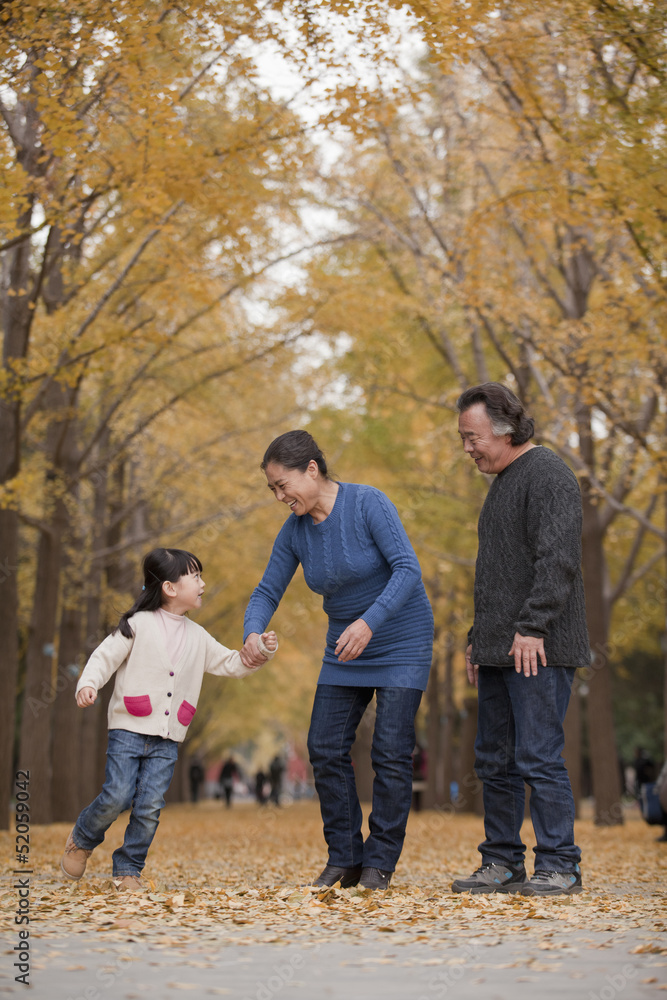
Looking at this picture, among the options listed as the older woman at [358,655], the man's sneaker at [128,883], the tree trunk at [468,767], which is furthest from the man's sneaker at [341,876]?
A: the tree trunk at [468,767]

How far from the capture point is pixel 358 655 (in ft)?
15.4

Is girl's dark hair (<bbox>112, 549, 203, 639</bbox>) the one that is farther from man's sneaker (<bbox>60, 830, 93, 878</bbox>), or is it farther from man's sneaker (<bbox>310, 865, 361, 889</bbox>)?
man's sneaker (<bbox>310, 865, 361, 889</bbox>)

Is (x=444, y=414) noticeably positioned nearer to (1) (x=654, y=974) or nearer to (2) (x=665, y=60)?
(2) (x=665, y=60)

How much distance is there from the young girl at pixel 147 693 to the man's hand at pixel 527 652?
1.10 meters

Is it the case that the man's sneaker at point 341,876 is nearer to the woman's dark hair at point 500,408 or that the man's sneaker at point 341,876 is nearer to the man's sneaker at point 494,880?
the man's sneaker at point 494,880

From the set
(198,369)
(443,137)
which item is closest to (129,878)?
(198,369)

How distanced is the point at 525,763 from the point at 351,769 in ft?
2.96

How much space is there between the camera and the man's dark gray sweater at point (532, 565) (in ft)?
14.8

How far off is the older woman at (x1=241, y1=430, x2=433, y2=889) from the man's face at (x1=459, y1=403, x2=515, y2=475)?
503mm

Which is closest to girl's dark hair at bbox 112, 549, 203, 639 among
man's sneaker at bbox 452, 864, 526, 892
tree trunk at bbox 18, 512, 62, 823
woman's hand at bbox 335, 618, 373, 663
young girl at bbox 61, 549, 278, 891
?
young girl at bbox 61, 549, 278, 891

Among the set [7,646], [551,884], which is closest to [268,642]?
[551,884]

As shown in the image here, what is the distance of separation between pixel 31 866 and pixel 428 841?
5.45 meters

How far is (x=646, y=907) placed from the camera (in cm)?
412

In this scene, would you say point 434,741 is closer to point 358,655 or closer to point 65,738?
point 65,738
